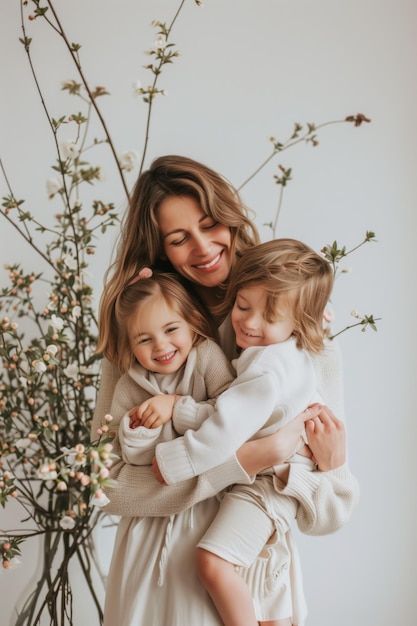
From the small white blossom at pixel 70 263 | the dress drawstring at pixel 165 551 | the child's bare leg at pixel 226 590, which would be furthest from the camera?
the small white blossom at pixel 70 263

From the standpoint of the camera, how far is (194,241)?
6.40 ft

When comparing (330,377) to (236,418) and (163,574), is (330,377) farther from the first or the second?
(163,574)

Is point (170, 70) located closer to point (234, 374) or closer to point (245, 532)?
point (234, 374)

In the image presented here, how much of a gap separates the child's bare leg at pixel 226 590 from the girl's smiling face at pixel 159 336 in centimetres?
45

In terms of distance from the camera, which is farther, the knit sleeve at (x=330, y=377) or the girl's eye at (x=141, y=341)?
the knit sleeve at (x=330, y=377)

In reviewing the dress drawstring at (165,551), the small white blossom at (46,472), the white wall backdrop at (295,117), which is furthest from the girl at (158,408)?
the white wall backdrop at (295,117)

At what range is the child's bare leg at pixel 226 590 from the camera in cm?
164

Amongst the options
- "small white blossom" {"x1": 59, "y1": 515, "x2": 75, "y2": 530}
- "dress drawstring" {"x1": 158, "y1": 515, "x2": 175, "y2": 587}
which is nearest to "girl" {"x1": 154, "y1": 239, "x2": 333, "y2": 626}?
"dress drawstring" {"x1": 158, "y1": 515, "x2": 175, "y2": 587}

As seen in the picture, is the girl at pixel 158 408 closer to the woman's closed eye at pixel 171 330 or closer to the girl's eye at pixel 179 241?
the woman's closed eye at pixel 171 330

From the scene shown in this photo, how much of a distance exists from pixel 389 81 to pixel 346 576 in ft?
6.44

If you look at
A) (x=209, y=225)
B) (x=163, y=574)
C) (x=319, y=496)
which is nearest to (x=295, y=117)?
(x=209, y=225)

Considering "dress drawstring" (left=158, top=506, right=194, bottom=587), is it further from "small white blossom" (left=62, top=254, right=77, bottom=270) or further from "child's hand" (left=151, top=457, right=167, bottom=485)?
"small white blossom" (left=62, top=254, right=77, bottom=270)

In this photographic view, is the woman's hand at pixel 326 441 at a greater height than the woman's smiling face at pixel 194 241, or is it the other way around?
the woman's smiling face at pixel 194 241

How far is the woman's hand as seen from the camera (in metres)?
1.80
